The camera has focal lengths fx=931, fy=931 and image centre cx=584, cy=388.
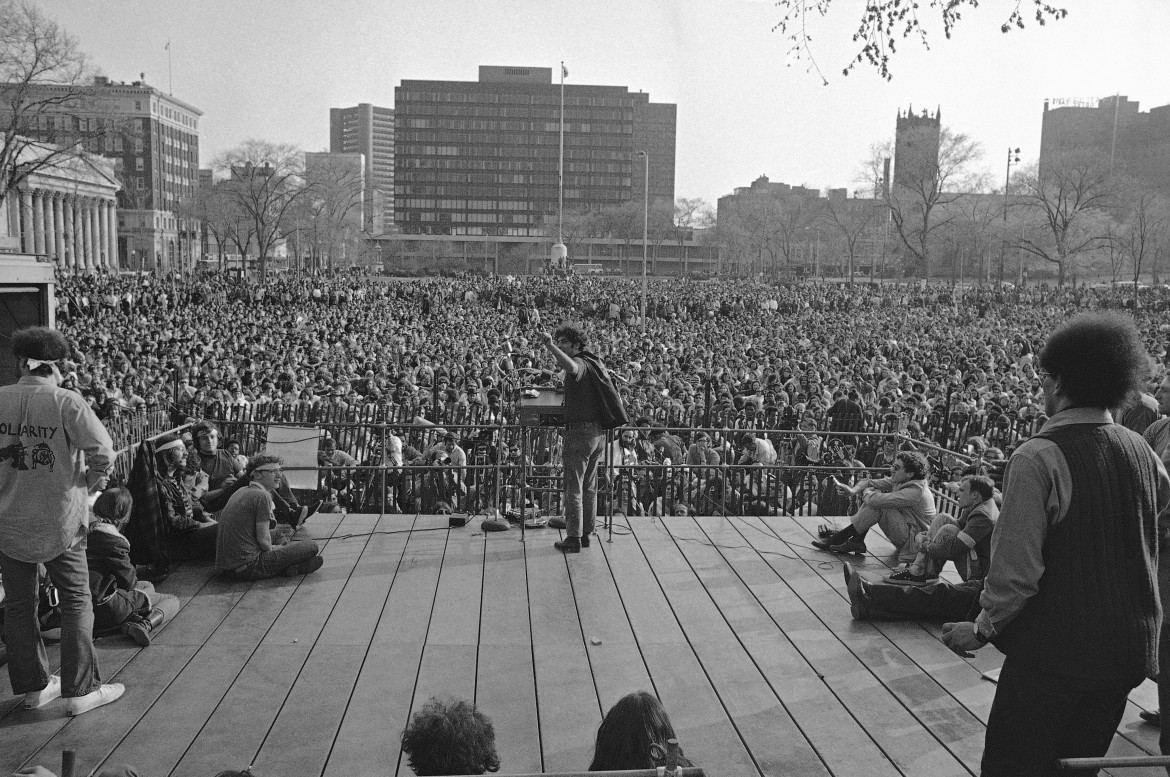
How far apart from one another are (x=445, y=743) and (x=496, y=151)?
144 m

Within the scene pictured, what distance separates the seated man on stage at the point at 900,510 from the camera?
7164 millimetres

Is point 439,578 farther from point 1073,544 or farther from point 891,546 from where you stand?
point 1073,544

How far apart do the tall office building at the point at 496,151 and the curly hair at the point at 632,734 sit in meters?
140

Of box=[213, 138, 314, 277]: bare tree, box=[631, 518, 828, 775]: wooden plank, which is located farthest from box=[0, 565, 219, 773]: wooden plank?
box=[213, 138, 314, 277]: bare tree

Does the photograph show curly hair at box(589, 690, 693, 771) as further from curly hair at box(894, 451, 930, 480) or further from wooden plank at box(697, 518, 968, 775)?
curly hair at box(894, 451, 930, 480)

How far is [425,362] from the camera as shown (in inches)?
866

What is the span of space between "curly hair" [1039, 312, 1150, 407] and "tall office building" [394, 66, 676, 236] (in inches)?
5497

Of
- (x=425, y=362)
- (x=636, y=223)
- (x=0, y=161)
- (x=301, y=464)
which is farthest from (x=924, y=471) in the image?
(x=636, y=223)

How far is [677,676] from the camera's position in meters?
5.05

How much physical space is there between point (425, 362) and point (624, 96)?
131 meters

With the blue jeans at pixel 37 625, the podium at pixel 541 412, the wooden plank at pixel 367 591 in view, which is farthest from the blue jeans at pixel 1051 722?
the podium at pixel 541 412

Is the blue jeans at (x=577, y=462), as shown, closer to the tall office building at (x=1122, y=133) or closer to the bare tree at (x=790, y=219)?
the bare tree at (x=790, y=219)

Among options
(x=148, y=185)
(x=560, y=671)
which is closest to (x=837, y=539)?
(x=560, y=671)

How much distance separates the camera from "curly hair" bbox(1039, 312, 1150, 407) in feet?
9.24
